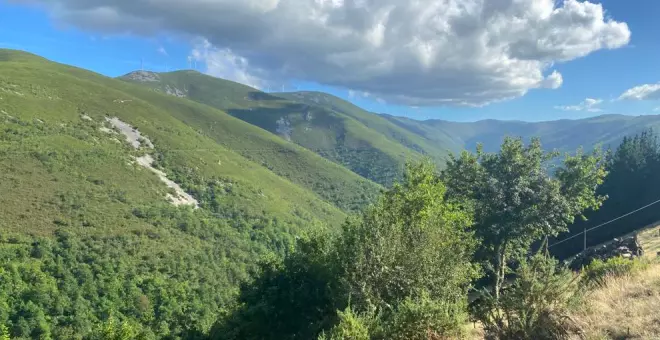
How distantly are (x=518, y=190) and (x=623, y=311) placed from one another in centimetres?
1651

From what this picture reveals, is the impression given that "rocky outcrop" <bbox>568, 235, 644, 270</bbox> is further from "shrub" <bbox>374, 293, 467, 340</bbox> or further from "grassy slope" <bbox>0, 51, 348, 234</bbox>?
"grassy slope" <bbox>0, 51, 348, 234</bbox>

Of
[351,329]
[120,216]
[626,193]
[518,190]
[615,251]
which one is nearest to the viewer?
[351,329]

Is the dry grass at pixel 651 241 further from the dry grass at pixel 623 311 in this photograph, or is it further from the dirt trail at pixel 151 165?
the dirt trail at pixel 151 165

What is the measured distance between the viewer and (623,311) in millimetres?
9508

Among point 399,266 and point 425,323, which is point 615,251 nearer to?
point 399,266

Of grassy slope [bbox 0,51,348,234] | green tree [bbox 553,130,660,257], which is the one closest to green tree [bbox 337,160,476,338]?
green tree [bbox 553,130,660,257]

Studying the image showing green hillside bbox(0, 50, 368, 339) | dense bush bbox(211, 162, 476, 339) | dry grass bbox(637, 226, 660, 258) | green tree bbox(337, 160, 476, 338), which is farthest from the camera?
green hillside bbox(0, 50, 368, 339)

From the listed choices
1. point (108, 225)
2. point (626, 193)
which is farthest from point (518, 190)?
point (108, 225)

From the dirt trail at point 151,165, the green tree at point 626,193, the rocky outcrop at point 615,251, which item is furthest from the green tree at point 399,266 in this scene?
the dirt trail at point 151,165

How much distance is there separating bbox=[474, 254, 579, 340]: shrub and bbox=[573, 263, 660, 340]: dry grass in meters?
0.40

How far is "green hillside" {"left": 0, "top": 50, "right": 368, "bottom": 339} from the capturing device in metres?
93.4

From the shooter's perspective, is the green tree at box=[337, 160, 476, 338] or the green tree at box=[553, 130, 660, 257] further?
the green tree at box=[553, 130, 660, 257]

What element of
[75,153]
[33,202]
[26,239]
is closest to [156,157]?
[75,153]

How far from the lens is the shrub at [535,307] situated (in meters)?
9.38
